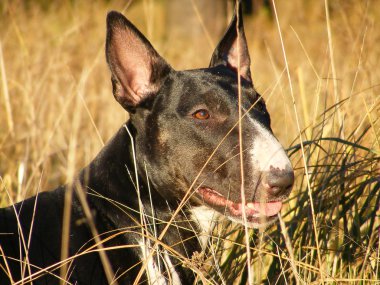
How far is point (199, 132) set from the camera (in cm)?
362

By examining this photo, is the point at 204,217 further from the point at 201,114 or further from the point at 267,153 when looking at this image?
the point at 267,153

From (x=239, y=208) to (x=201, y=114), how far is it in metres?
0.54

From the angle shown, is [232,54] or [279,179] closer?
[279,179]

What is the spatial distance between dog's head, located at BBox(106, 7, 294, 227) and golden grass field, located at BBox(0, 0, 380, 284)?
187 millimetres

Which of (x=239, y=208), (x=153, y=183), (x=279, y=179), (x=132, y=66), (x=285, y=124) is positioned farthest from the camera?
(x=285, y=124)

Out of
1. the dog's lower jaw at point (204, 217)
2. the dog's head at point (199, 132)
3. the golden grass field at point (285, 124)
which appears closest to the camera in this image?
the dog's head at point (199, 132)

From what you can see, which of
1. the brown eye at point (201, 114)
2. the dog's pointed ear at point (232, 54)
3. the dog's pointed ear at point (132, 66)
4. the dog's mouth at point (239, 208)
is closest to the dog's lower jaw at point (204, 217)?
the dog's mouth at point (239, 208)

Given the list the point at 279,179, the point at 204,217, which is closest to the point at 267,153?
the point at 279,179

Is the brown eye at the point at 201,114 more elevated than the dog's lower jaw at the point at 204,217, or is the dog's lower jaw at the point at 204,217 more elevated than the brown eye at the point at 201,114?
the brown eye at the point at 201,114

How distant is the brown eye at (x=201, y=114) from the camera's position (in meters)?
3.64

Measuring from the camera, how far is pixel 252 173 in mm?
3289

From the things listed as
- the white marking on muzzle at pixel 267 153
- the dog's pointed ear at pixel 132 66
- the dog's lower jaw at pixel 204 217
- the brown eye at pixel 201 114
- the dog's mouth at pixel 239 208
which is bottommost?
the dog's lower jaw at pixel 204 217

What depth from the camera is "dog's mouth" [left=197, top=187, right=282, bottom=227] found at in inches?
135

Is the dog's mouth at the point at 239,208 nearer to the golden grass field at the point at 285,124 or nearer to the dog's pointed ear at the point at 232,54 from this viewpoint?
the golden grass field at the point at 285,124
